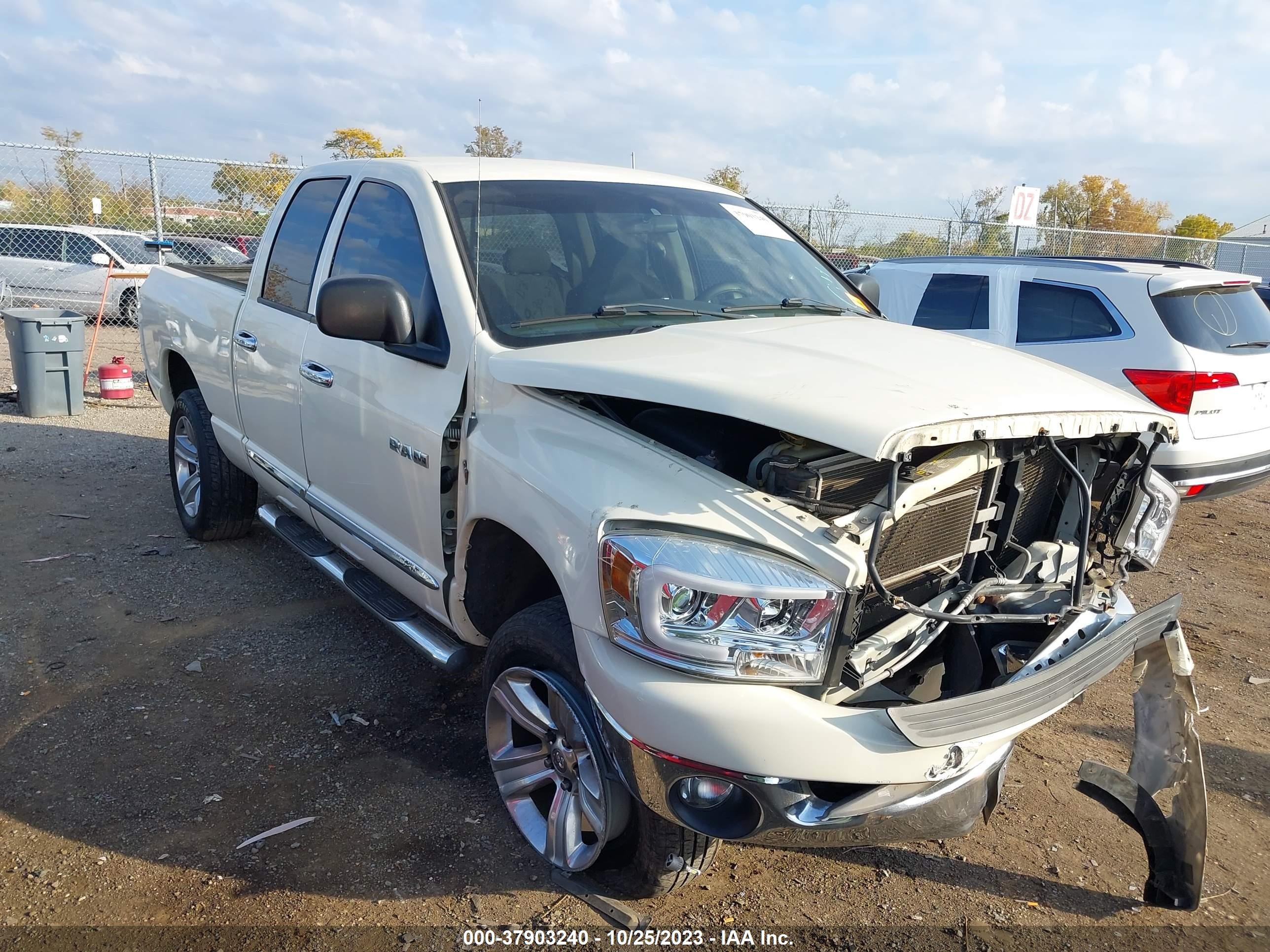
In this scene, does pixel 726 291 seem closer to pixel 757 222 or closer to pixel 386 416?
pixel 757 222

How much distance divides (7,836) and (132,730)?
0.62 metres

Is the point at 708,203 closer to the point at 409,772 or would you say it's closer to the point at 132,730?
the point at 409,772

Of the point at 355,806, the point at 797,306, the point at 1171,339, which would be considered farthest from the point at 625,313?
the point at 1171,339

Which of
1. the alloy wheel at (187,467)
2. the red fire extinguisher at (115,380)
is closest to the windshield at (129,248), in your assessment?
the red fire extinguisher at (115,380)

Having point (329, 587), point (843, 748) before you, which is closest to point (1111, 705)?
point (843, 748)

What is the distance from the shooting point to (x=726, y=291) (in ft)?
11.2

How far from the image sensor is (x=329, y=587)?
15.8 feet

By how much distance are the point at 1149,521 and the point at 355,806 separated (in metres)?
2.64

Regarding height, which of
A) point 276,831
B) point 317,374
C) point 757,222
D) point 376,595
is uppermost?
point 757,222

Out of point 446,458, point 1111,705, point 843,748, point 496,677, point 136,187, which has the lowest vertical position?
point 1111,705

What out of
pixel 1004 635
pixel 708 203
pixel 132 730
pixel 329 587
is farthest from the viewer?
pixel 329 587

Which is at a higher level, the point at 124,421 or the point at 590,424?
the point at 590,424

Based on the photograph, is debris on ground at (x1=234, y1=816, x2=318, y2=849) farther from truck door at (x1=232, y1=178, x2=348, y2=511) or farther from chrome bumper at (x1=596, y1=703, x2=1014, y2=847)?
truck door at (x1=232, y1=178, x2=348, y2=511)

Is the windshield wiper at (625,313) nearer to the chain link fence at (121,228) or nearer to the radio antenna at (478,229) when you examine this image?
the radio antenna at (478,229)
